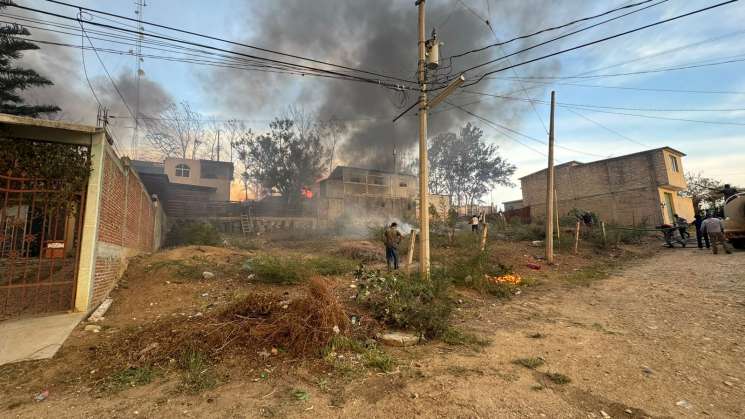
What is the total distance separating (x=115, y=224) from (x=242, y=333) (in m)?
4.91

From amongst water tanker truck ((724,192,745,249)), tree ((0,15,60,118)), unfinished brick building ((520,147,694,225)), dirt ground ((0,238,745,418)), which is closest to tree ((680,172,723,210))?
unfinished brick building ((520,147,694,225))

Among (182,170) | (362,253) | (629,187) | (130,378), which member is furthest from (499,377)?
(182,170)

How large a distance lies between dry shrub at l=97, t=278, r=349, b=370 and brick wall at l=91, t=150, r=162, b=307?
86.2 inches

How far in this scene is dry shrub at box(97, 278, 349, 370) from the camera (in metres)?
3.66

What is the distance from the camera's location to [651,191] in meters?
19.9

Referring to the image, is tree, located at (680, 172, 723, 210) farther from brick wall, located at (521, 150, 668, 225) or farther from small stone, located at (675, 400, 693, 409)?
small stone, located at (675, 400, 693, 409)

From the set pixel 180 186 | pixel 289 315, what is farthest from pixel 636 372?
pixel 180 186

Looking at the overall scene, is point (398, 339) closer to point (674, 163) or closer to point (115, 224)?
point (115, 224)

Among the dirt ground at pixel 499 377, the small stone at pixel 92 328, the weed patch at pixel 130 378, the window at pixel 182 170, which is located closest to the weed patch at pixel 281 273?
the dirt ground at pixel 499 377

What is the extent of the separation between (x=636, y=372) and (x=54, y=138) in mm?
9165

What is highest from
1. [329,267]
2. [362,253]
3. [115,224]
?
[115,224]

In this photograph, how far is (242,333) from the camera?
3998 millimetres

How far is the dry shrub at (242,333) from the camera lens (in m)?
3.66

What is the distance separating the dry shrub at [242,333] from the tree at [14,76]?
20648 mm
